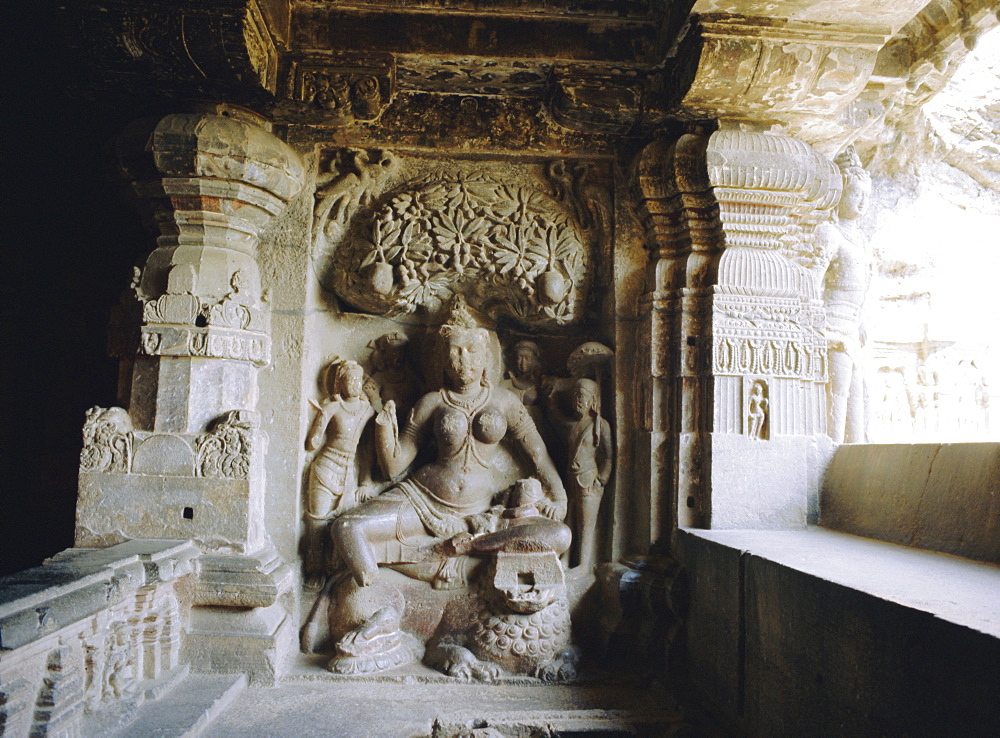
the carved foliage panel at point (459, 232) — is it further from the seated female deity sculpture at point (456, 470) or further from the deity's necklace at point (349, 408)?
the deity's necklace at point (349, 408)

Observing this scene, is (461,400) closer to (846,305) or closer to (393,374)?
(393,374)

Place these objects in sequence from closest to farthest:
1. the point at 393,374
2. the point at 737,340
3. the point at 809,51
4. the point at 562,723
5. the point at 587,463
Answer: the point at 562,723 < the point at 809,51 < the point at 737,340 < the point at 587,463 < the point at 393,374

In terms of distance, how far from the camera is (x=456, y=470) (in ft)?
12.6

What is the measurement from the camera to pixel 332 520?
371 cm

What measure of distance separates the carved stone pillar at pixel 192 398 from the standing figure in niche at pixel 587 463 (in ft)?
5.69

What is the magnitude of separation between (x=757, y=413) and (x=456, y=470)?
1749mm

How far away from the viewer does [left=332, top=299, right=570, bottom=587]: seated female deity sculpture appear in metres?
3.60

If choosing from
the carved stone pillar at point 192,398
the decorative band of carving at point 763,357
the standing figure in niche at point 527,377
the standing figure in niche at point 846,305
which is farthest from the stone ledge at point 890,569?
the carved stone pillar at point 192,398

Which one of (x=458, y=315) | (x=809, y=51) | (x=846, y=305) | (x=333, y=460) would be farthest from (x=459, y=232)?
(x=846, y=305)

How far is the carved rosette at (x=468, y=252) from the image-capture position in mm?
3795

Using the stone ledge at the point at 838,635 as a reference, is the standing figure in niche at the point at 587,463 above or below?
above

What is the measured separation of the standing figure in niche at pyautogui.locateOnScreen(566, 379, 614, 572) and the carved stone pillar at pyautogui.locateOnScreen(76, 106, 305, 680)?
173 centimetres

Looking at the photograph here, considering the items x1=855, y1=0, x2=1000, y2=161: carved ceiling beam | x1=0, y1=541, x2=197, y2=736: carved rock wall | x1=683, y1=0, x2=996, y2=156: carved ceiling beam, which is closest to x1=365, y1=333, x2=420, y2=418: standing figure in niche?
x1=0, y1=541, x2=197, y2=736: carved rock wall

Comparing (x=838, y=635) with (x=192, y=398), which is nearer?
(x=838, y=635)
